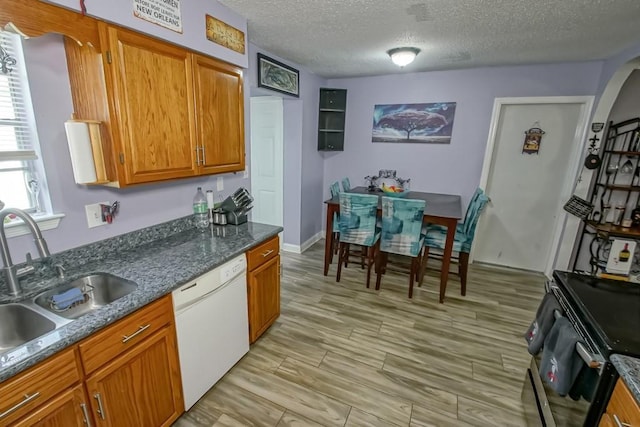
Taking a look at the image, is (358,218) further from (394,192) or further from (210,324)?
(210,324)

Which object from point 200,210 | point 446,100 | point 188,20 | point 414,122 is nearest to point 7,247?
point 200,210

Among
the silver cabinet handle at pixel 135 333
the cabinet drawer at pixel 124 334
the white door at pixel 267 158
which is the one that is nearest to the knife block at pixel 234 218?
the cabinet drawer at pixel 124 334

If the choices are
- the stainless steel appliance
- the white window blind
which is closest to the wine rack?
the stainless steel appliance

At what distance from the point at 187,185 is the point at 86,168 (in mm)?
713

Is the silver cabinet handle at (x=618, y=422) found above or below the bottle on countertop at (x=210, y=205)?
below

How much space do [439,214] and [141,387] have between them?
2.58m

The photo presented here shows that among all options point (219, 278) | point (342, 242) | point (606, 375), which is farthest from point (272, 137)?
point (606, 375)

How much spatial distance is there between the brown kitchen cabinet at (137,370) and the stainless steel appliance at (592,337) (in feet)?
5.68

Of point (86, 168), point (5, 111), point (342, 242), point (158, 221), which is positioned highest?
point (5, 111)

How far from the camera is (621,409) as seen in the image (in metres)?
0.93

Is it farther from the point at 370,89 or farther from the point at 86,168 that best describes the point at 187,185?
the point at 370,89

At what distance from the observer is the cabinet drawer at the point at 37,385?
87 cm

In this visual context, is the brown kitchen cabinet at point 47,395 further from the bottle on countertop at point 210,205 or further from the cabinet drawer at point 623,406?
the cabinet drawer at point 623,406

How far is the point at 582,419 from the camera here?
3.55 ft
